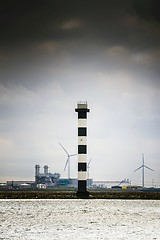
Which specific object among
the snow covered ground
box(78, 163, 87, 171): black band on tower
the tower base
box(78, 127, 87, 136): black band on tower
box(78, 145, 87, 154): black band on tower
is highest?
box(78, 127, 87, 136): black band on tower

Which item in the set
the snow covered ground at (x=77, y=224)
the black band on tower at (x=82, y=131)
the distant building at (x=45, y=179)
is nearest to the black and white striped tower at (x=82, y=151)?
the black band on tower at (x=82, y=131)

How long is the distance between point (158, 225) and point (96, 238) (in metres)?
3.26

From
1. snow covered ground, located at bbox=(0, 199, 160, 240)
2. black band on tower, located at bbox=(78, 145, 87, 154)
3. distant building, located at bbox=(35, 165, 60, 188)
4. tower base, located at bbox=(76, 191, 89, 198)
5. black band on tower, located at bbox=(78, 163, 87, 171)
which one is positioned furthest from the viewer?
distant building, located at bbox=(35, 165, 60, 188)

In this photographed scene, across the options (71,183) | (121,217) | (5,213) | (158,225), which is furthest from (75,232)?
(71,183)

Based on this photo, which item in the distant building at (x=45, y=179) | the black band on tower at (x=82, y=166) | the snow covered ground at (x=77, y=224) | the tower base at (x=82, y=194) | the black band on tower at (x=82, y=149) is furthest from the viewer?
the distant building at (x=45, y=179)

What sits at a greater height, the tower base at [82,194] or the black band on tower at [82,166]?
the black band on tower at [82,166]

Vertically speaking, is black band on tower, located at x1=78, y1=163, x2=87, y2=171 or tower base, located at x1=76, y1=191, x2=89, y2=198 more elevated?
Answer: black band on tower, located at x1=78, y1=163, x2=87, y2=171

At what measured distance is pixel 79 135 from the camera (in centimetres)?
3322

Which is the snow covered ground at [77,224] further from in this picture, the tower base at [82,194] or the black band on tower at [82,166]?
the black band on tower at [82,166]

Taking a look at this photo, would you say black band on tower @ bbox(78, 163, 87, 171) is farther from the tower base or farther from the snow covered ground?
the snow covered ground

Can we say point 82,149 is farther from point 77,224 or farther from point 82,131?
point 77,224

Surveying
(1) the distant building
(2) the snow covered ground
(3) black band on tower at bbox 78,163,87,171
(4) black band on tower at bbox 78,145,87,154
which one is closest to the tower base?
(3) black band on tower at bbox 78,163,87,171

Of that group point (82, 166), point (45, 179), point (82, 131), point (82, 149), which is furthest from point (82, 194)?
point (45, 179)

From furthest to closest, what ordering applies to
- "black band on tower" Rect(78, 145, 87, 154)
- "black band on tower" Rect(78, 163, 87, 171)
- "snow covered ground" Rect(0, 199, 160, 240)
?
"black band on tower" Rect(78, 163, 87, 171) < "black band on tower" Rect(78, 145, 87, 154) < "snow covered ground" Rect(0, 199, 160, 240)
